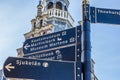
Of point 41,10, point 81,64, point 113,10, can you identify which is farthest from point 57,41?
point 41,10

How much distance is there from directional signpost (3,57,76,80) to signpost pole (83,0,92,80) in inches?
9.7

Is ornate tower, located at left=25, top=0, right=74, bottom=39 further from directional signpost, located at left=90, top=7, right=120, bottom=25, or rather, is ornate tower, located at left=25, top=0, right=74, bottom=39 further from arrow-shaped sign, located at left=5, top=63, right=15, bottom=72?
arrow-shaped sign, located at left=5, top=63, right=15, bottom=72

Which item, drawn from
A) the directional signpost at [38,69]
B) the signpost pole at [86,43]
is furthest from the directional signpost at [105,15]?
the directional signpost at [38,69]

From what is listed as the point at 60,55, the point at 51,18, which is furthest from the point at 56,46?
the point at 51,18

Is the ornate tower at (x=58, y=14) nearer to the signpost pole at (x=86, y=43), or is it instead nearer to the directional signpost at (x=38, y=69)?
the signpost pole at (x=86, y=43)

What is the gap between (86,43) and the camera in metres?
7.18

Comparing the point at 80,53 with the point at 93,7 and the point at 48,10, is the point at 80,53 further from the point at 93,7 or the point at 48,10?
the point at 48,10

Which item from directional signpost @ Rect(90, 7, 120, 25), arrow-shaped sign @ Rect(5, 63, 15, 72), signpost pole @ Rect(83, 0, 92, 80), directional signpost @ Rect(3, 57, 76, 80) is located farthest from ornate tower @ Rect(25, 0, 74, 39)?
arrow-shaped sign @ Rect(5, 63, 15, 72)

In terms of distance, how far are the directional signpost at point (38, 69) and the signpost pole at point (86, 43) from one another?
247 millimetres

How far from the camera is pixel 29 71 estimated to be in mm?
6820

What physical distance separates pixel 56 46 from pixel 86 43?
0.67 meters

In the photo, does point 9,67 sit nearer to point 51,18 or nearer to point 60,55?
point 60,55

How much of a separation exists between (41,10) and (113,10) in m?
28.7

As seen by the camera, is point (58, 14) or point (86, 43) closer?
point (86, 43)
